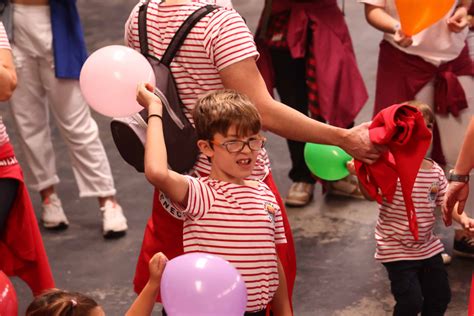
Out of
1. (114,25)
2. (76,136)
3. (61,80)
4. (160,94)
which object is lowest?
(114,25)

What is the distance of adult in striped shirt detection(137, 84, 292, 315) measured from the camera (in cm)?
283

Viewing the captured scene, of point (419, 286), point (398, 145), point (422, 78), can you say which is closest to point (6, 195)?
point (398, 145)

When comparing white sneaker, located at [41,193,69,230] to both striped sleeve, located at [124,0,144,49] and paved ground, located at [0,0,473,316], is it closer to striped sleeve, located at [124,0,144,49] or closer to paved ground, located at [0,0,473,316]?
paved ground, located at [0,0,473,316]

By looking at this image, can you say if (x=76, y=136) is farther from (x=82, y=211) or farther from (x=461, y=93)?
(x=461, y=93)

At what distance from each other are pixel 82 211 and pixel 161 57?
2615 millimetres

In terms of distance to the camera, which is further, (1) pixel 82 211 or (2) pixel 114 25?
(2) pixel 114 25

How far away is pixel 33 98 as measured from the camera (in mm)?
5102

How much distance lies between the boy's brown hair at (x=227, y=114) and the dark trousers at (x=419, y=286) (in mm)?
1221

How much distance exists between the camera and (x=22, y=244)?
3818 millimetres

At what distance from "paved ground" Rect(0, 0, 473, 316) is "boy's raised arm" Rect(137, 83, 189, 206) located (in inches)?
64.7

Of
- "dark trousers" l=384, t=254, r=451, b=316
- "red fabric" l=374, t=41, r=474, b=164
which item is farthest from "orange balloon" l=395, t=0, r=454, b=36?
"dark trousers" l=384, t=254, r=451, b=316

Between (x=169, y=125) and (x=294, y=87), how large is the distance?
7.90 feet

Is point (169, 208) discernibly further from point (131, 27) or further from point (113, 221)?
point (113, 221)

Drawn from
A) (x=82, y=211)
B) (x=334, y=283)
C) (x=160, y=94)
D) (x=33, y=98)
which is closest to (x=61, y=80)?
(x=33, y=98)
